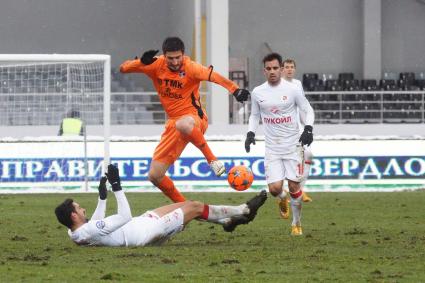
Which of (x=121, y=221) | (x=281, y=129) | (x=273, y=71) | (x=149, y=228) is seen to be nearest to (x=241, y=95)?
(x=273, y=71)

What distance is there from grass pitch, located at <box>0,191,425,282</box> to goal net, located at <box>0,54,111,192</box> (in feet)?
17.0

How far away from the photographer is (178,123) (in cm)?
1312

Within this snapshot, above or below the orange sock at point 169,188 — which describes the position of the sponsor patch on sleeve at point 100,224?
below

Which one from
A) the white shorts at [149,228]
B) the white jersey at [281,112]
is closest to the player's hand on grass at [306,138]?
the white jersey at [281,112]

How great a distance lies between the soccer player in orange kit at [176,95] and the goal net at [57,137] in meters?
8.59

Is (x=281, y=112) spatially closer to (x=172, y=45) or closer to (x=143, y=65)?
(x=172, y=45)

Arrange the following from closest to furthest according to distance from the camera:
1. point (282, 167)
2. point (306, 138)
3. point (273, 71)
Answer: point (306, 138), point (273, 71), point (282, 167)

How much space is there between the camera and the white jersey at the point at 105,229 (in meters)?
10.8

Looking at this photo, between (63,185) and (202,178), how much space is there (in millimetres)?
2774

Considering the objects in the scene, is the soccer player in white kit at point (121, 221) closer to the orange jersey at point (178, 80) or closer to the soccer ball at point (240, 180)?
the soccer ball at point (240, 180)

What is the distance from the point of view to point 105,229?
35.5ft

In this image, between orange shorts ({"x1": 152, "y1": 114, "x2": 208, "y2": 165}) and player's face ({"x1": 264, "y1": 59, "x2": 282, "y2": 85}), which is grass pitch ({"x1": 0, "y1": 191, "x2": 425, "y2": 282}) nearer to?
orange shorts ({"x1": 152, "y1": 114, "x2": 208, "y2": 165})

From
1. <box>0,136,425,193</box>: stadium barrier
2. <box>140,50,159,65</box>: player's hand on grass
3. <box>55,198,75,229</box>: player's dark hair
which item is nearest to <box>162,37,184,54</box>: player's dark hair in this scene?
<box>140,50,159,65</box>: player's hand on grass

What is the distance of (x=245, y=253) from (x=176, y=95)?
3.05 metres
